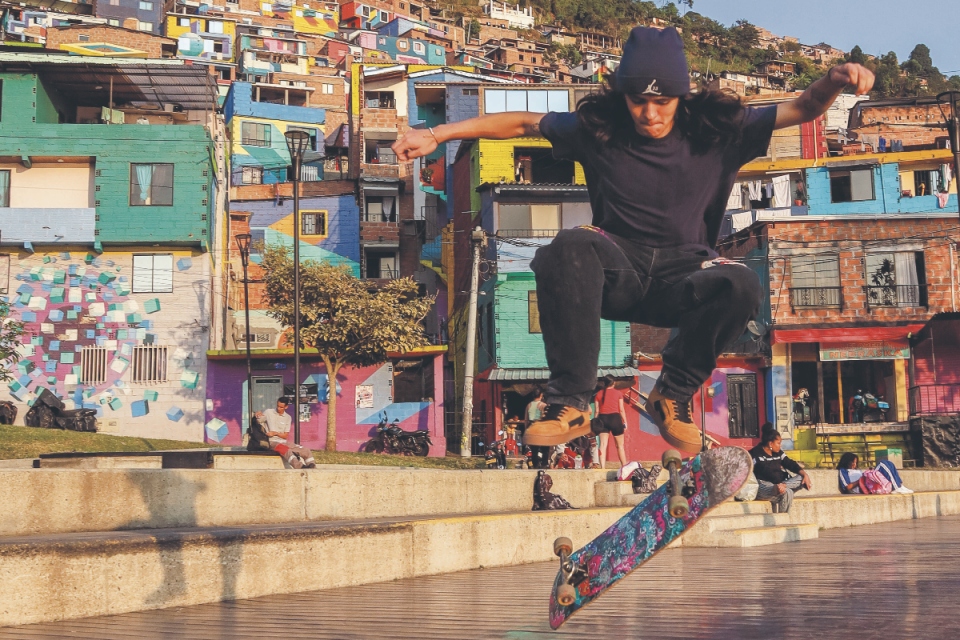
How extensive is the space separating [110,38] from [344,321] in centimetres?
5507

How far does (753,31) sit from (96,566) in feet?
589

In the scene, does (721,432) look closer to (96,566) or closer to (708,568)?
(708,568)

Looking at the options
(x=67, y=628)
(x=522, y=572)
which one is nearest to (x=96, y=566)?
(x=67, y=628)

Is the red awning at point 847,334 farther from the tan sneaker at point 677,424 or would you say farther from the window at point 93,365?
the tan sneaker at point 677,424

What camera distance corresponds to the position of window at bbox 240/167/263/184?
56250 millimetres

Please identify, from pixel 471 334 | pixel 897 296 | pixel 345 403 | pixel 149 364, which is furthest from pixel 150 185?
pixel 897 296

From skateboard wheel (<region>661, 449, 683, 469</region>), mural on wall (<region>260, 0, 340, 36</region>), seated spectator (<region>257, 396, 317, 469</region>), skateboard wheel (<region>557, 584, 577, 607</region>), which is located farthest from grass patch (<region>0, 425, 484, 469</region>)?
mural on wall (<region>260, 0, 340, 36</region>)

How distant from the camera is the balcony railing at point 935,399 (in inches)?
1419

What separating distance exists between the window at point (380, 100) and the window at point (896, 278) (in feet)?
115

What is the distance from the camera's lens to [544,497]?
49.6ft

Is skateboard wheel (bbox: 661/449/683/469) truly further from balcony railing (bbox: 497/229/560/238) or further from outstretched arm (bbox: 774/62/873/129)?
balcony railing (bbox: 497/229/560/238)

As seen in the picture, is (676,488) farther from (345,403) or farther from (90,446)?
(345,403)

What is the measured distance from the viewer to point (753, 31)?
565ft

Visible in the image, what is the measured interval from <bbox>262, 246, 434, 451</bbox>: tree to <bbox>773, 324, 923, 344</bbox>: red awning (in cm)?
1319
